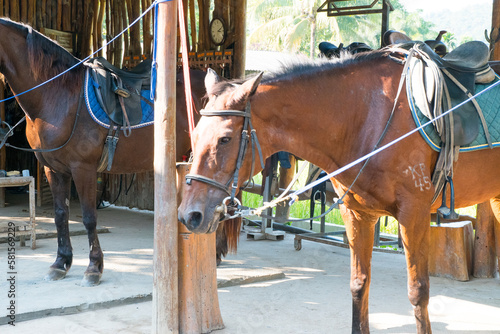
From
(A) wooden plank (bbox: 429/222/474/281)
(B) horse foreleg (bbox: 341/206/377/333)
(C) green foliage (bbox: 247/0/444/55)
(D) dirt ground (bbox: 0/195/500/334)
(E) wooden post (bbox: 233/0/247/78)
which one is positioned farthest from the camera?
(C) green foliage (bbox: 247/0/444/55)

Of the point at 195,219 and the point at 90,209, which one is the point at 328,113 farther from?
the point at 90,209

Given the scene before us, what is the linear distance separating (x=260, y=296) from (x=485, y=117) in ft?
8.07

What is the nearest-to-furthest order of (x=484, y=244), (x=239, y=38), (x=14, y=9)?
(x=484, y=244) → (x=239, y=38) → (x=14, y=9)

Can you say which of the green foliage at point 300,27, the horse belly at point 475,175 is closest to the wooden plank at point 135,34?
the horse belly at point 475,175

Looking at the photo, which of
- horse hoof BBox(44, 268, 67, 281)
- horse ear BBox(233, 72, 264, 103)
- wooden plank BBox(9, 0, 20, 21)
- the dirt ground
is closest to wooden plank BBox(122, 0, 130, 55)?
wooden plank BBox(9, 0, 20, 21)

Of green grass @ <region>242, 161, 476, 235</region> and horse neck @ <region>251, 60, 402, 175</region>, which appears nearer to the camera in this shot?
horse neck @ <region>251, 60, 402, 175</region>

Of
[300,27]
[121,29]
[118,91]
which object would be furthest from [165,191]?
[300,27]

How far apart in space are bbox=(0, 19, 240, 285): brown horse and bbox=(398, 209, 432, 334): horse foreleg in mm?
2929

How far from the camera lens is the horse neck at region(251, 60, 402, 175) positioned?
281 centimetres

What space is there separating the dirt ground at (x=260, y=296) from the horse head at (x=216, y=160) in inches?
61.9

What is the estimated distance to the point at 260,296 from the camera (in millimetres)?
4668

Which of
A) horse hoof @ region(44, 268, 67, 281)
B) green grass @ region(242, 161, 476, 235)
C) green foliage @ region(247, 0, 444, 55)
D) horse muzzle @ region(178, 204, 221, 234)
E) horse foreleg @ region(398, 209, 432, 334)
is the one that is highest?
green foliage @ region(247, 0, 444, 55)

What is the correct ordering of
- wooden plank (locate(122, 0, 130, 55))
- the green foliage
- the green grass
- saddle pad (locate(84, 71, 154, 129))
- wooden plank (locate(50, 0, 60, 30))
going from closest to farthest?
saddle pad (locate(84, 71, 154, 129)) < the green grass < wooden plank (locate(122, 0, 130, 55)) < wooden plank (locate(50, 0, 60, 30)) < the green foliage

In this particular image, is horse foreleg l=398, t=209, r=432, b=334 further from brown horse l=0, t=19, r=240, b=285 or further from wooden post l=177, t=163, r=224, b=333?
brown horse l=0, t=19, r=240, b=285
